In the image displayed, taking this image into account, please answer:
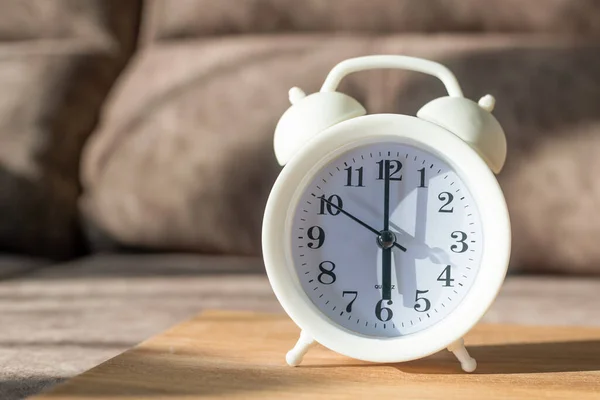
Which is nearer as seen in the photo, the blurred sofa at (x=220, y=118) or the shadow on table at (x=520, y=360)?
the shadow on table at (x=520, y=360)

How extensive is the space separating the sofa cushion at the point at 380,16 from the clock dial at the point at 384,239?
101 centimetres

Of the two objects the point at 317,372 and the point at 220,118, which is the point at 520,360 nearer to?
the point at 317,372

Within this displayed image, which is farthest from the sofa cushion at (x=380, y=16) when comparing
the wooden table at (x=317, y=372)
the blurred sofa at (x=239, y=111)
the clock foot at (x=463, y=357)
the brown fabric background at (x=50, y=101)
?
the clock foot at (x=463, y=357)

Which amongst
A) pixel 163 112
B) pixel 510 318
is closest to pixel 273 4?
pixel 163 112

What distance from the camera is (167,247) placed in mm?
1626

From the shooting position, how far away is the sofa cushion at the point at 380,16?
1686 millimetres

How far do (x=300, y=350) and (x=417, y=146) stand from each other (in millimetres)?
250

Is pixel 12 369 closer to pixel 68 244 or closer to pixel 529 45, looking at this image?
pixel 68 244

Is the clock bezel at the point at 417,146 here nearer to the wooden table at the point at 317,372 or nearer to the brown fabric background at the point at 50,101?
the wooden table at the point at 317,372

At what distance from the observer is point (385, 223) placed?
80cm

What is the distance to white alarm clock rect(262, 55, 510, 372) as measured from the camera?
0.77 meters

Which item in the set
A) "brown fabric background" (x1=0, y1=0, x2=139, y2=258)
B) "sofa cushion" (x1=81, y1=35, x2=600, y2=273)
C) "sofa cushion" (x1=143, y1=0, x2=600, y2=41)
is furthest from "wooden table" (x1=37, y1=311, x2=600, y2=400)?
"sofa cushion" (x1=143, y1=0, x2=600, y2=41)

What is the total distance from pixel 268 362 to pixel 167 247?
2.78 ft

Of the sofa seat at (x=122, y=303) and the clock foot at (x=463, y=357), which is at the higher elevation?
the clock foot at (x=463, y=357)
